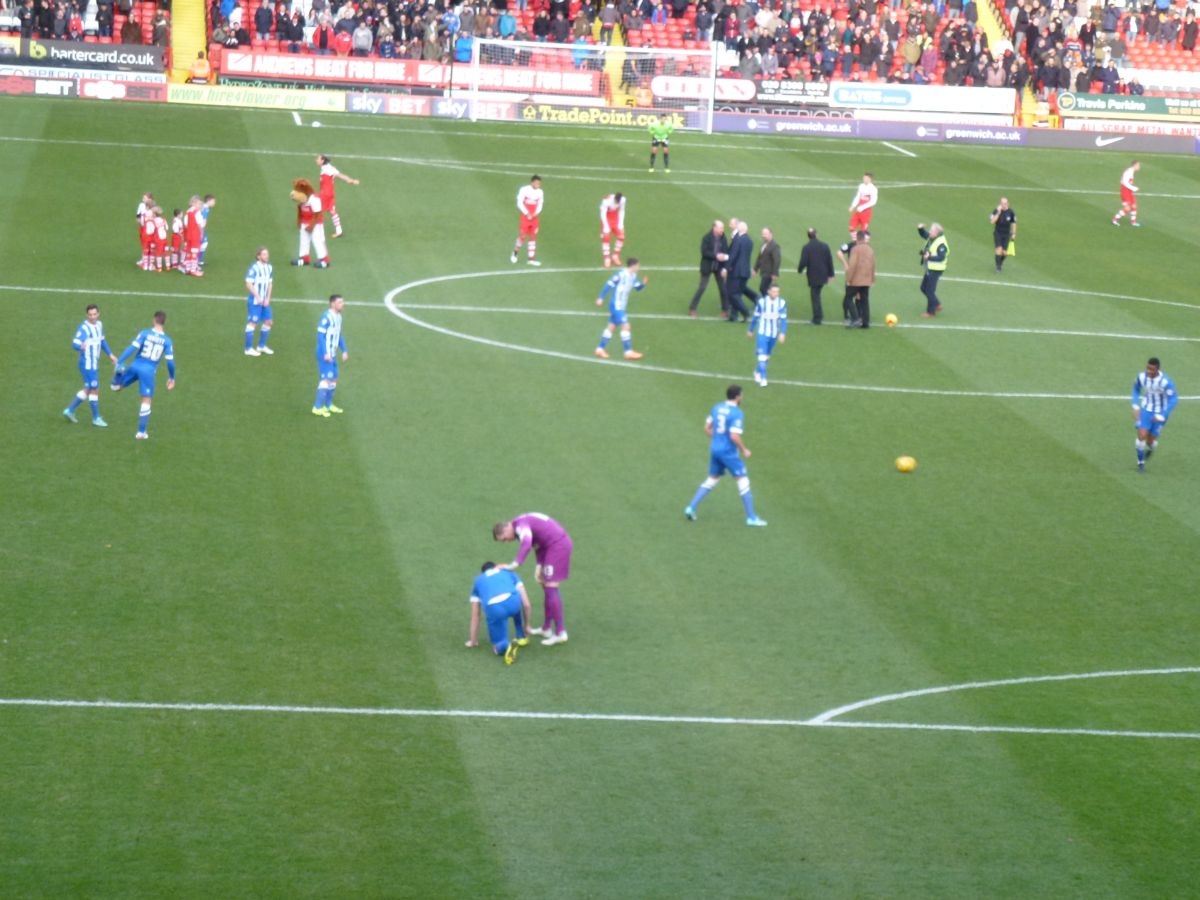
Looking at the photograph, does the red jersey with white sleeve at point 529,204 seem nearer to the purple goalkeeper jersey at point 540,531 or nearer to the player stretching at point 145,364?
the player stretching at point 145,364

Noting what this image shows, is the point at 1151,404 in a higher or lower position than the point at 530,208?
lower

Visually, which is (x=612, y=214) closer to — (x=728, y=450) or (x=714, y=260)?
(x=714, y=260)

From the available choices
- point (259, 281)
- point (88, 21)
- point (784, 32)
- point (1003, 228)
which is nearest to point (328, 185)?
point (259, 281)

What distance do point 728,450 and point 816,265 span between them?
38.2ft

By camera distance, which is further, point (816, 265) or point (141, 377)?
point (816, 265)

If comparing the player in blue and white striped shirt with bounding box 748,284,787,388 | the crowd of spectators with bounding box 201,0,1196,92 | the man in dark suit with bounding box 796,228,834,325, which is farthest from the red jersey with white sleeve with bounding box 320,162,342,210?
the crowd of spectators with bounding box 201,0,1196,92

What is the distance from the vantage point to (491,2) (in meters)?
61.3

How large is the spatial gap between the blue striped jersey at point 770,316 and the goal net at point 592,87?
2925cm

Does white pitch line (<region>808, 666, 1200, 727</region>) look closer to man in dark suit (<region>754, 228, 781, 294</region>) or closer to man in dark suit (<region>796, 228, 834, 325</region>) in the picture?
man in dark suit (<region>754, 228, 781, 294</region>)

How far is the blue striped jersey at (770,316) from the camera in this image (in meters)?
27.6

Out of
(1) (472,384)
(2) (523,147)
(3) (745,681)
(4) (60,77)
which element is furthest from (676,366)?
(4) (60,77)

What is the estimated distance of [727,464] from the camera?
21609 millimetres

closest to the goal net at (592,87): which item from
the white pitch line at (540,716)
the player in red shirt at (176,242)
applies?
the player in red shirt at (176,242)

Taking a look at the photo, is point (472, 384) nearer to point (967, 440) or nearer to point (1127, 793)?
point (967, 440)
